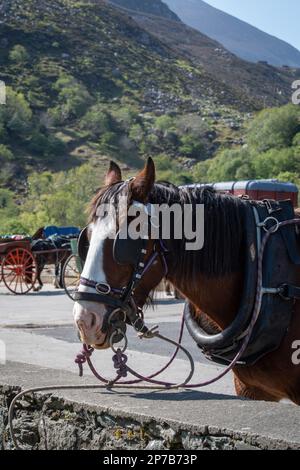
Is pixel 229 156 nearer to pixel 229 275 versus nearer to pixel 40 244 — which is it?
pixel 40 244

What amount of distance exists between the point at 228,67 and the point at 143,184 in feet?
567

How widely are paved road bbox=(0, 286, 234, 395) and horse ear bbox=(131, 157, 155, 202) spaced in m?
1.73

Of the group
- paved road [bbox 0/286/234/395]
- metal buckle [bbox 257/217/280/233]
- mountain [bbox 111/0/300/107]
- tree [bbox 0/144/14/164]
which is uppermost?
mountain [bbox 111/0/300/107]

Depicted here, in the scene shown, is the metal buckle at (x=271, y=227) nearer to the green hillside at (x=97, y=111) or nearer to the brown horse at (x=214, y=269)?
the brown horse at (x=214, y=269)

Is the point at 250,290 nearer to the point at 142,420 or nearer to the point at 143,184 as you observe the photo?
the point at 143,184

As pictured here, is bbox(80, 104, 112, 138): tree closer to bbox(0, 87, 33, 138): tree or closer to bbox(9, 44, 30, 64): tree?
bbox(0, 87, 33, 138): tree

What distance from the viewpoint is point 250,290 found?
3.79 meters

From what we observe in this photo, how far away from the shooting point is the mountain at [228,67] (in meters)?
155

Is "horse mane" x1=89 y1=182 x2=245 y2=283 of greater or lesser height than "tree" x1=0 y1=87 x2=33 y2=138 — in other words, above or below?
above

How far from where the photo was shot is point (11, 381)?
12.6 ft

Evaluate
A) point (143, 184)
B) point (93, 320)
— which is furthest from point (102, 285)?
point (143, 184)

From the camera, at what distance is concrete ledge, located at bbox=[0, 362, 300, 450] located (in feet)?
9.14

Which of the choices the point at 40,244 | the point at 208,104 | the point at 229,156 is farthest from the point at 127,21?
the point at 40,244

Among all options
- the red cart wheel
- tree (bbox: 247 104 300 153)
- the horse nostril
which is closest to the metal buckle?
the horse nostril
